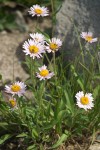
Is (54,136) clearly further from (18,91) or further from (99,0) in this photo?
(99,0)

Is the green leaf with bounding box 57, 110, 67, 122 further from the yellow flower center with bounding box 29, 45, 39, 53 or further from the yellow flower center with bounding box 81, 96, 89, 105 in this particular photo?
the yellow flower center with bounding box 29, 45, 39, 53

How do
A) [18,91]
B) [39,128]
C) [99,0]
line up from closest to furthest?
[18,91] < [39,128] < [99,0]

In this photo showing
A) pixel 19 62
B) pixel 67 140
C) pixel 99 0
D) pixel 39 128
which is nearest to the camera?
pixel 39 128

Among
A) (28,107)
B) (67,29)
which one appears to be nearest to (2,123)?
(28,107)

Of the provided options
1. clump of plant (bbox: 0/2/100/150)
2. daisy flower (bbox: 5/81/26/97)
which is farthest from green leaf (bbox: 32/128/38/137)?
daisy flower (bbox: 5/81/26/97)

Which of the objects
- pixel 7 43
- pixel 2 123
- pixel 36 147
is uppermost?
pixel 7 43

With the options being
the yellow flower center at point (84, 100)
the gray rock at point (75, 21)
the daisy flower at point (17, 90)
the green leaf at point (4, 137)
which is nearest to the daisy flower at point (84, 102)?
the yellow flower center at point (84, 100)

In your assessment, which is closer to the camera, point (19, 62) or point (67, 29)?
point (67, 29)
